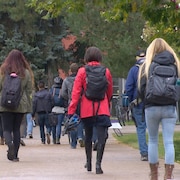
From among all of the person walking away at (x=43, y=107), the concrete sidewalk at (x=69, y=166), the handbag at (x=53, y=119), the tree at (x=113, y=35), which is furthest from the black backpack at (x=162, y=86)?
the tree at (x=113, y=35)

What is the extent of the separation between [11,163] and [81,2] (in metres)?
2.86

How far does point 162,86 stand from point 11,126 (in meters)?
4.12

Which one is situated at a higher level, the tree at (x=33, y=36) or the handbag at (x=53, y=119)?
the tree at (x=33, y=36)

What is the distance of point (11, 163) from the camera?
12.2m

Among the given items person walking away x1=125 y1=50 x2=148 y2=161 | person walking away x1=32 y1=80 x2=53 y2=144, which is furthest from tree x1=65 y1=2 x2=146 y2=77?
person walking away x1=125 y1=50 x2=148 y2=161

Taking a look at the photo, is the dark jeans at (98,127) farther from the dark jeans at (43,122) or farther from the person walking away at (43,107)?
the dark jeans at (43,122)

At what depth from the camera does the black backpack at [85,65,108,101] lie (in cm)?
1047

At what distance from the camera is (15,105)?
12.1m

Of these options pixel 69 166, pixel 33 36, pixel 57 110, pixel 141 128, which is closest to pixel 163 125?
pixel 69 166

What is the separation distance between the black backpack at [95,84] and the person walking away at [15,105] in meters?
2.03

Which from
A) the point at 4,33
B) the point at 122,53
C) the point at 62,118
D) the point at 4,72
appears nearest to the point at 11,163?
the point at 4,72

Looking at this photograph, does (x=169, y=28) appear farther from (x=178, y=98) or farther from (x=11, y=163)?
(x=178, y=98)

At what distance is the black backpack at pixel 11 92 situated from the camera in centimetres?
1212

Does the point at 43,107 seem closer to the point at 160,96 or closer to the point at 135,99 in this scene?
the point at 135,99
